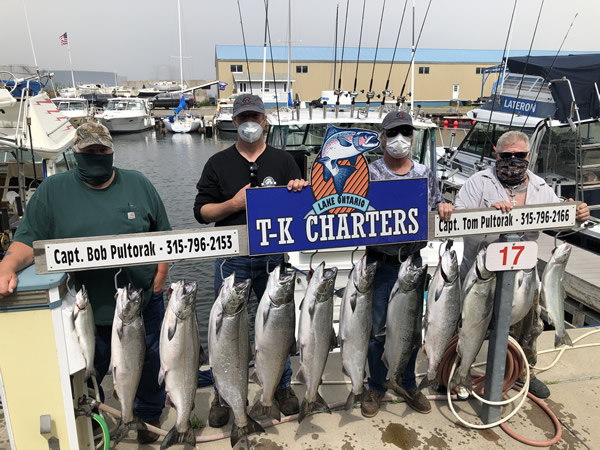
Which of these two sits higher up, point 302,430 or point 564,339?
point 564,339

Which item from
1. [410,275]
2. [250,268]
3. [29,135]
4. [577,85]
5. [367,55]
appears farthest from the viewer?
[367,55]

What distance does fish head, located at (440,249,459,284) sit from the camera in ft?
8.91

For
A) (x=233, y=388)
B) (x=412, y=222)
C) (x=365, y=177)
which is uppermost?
(x=365, y=177)

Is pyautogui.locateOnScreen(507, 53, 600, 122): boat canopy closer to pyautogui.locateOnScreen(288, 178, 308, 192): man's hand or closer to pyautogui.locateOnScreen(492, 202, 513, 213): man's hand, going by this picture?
pyautogui.locateOnScreen(492, 202, 513, 213): man's hand

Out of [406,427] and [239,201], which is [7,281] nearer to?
[239,201]

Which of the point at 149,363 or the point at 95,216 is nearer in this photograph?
the point at 95,216

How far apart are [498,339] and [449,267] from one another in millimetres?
785

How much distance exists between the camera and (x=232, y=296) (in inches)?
93.0

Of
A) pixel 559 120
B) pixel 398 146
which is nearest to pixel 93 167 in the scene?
pixel 398 146

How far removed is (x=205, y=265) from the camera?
1131 centimetres

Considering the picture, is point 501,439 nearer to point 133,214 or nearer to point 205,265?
point 133,214

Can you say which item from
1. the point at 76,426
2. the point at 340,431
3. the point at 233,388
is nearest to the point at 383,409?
the point at 340,431

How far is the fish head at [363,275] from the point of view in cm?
262

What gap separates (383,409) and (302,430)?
69 cm
